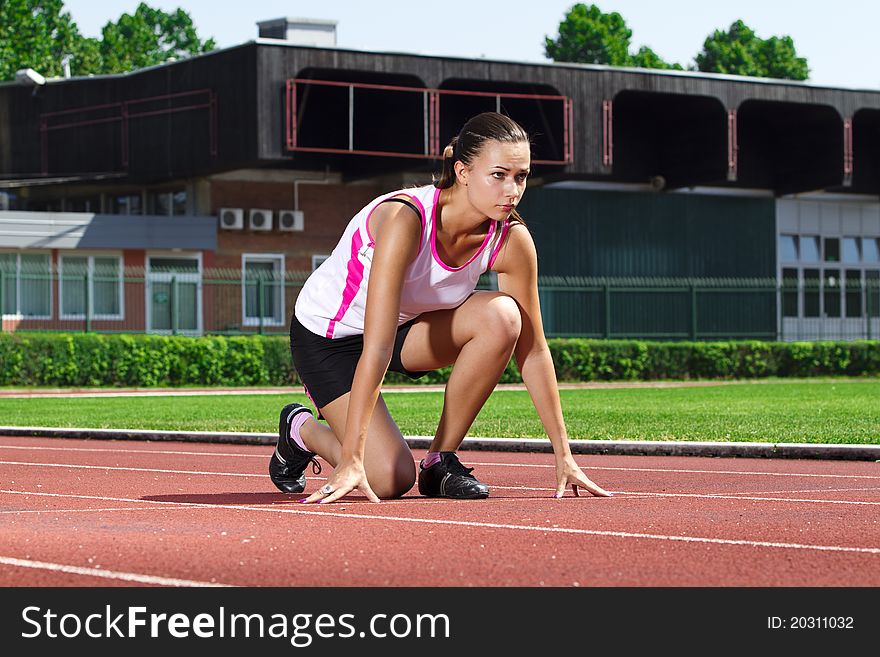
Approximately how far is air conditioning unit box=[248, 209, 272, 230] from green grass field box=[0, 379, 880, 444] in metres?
16.1

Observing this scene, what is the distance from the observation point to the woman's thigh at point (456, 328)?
713 cm

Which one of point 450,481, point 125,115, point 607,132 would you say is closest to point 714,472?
point 450,481

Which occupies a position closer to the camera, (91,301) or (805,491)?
(805,491)

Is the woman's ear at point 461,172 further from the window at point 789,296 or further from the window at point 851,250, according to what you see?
the window at point 851,250

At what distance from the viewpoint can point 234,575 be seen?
4742 mm

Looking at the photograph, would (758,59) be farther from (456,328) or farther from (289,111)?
(456,328)

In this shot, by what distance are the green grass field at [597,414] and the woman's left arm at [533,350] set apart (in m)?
5.32

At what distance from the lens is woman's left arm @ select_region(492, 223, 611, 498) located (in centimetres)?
710

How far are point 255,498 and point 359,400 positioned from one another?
1551 mm

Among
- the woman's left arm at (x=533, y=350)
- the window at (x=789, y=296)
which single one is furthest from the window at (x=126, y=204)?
the woman's left arm at (x=533, y=350)

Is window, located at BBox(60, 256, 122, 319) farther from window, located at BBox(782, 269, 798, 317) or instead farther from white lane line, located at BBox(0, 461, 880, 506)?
white lane line, located at BBox(0, 461, 880, 506)

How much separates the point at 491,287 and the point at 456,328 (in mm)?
31824

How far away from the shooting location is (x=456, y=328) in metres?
7.25
